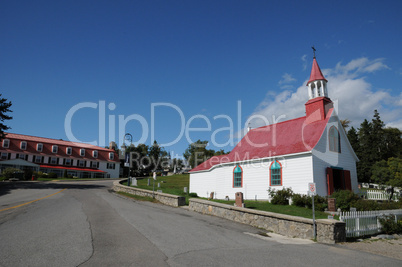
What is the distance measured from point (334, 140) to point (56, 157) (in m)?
58.2

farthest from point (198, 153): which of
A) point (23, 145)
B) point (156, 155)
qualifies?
point (23, 145)

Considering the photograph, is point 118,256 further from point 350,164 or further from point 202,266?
point 350,164

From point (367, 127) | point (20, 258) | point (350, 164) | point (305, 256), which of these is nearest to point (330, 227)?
point (305, 256)

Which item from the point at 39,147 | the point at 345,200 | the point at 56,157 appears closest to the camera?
the point at 345,200

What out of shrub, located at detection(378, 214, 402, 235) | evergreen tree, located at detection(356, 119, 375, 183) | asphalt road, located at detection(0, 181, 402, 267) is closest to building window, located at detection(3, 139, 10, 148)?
asphalt road, located at detection(0, 181, 402, 267)

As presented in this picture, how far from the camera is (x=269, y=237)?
422 inches

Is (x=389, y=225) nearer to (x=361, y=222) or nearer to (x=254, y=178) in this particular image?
(x=361, y=222)

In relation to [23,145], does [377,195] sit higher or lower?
lower

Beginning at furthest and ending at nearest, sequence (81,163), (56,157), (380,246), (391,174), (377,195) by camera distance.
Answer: (81,163) → (56,157) → (391,174) → (377,195) → (380,246)

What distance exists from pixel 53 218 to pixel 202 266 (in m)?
8.12

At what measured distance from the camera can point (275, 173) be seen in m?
21.3

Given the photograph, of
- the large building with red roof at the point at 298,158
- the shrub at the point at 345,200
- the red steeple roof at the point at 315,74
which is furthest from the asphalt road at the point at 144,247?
the red steeple roof at the point at 315,74

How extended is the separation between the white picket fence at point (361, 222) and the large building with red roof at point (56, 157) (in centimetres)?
5424

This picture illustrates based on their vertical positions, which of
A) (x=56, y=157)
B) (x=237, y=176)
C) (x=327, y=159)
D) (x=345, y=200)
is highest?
(x=56, y=157)
